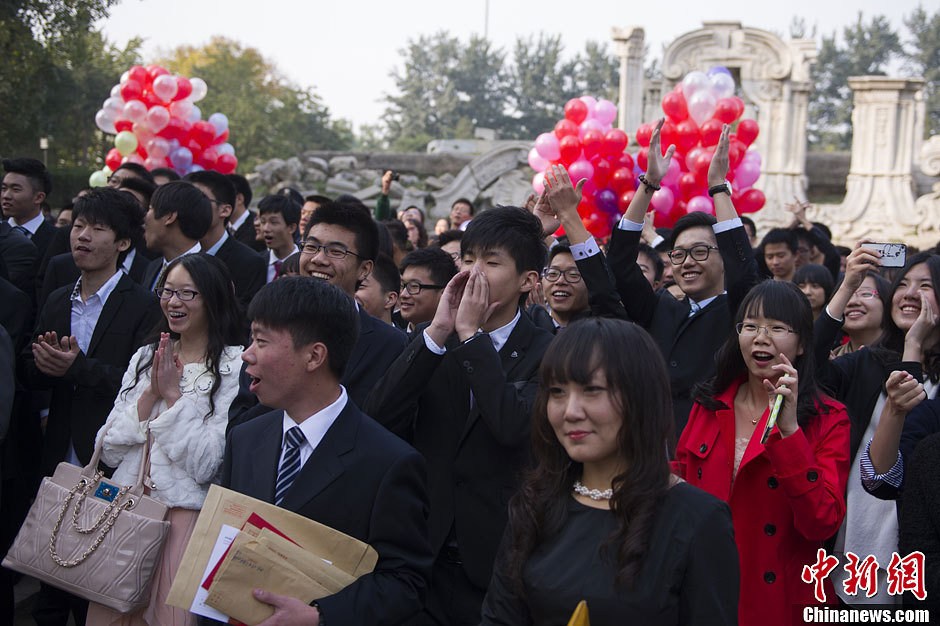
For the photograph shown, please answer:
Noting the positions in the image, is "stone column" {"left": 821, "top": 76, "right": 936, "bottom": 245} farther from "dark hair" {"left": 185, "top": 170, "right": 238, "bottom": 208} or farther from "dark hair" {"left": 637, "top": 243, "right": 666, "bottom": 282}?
"dark hair" {"left": 185, "top": 170, "right": 238, "bottom": 208}

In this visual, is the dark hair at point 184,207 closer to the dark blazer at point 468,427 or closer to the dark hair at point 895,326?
the dark blazer at point 468,427

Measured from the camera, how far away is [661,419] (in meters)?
2.32

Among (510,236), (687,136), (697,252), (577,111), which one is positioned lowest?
(697,252)

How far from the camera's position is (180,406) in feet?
12.3

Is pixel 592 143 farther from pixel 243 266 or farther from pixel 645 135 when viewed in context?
pixel 243 266

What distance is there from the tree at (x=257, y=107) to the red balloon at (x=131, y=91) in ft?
76.1

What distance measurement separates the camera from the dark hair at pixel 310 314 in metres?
2.99

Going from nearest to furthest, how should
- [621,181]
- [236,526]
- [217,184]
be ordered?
[236,526] < [217,184] < [621,181]

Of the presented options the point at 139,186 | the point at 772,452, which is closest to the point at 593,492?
the point at 772,452

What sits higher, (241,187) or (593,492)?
(241,187)

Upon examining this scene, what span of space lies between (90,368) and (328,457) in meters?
2.14

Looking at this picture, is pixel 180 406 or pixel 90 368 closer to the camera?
pixel 180 406

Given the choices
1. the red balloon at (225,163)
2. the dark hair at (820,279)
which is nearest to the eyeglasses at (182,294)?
the dark hair at (820,279)

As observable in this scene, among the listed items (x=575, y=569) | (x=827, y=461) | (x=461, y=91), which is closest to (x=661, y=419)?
(x=575, y=569)
